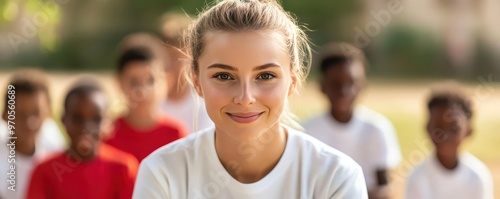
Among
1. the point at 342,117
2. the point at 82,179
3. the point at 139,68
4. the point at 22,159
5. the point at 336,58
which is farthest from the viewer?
the point at 336,58

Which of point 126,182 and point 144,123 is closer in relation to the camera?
point 126,182

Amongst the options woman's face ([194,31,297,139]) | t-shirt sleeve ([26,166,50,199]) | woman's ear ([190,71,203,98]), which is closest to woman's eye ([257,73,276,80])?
woman's face ([194,31,297,139])

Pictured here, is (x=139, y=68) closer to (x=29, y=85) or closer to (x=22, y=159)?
(x=29, y=85)

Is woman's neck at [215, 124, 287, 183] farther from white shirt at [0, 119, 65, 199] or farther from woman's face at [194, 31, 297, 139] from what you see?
white shirt at [0, 119, 65, 199]

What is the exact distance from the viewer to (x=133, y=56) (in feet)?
17.5

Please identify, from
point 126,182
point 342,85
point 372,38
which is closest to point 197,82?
point 126,182

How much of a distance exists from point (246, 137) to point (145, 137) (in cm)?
222

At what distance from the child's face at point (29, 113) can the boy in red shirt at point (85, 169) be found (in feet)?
1.65

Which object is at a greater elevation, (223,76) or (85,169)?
(223,76)

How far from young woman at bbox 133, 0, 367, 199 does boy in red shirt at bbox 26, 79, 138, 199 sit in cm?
140

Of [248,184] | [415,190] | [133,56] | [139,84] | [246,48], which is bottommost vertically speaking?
[415,190]

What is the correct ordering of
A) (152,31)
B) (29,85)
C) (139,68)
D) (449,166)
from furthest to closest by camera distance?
1. (152,31)
2. (139,68)
3. (29,85)
4. (449,166)

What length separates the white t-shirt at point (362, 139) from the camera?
17.2ft

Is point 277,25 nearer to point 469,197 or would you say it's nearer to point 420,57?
point 469,197
